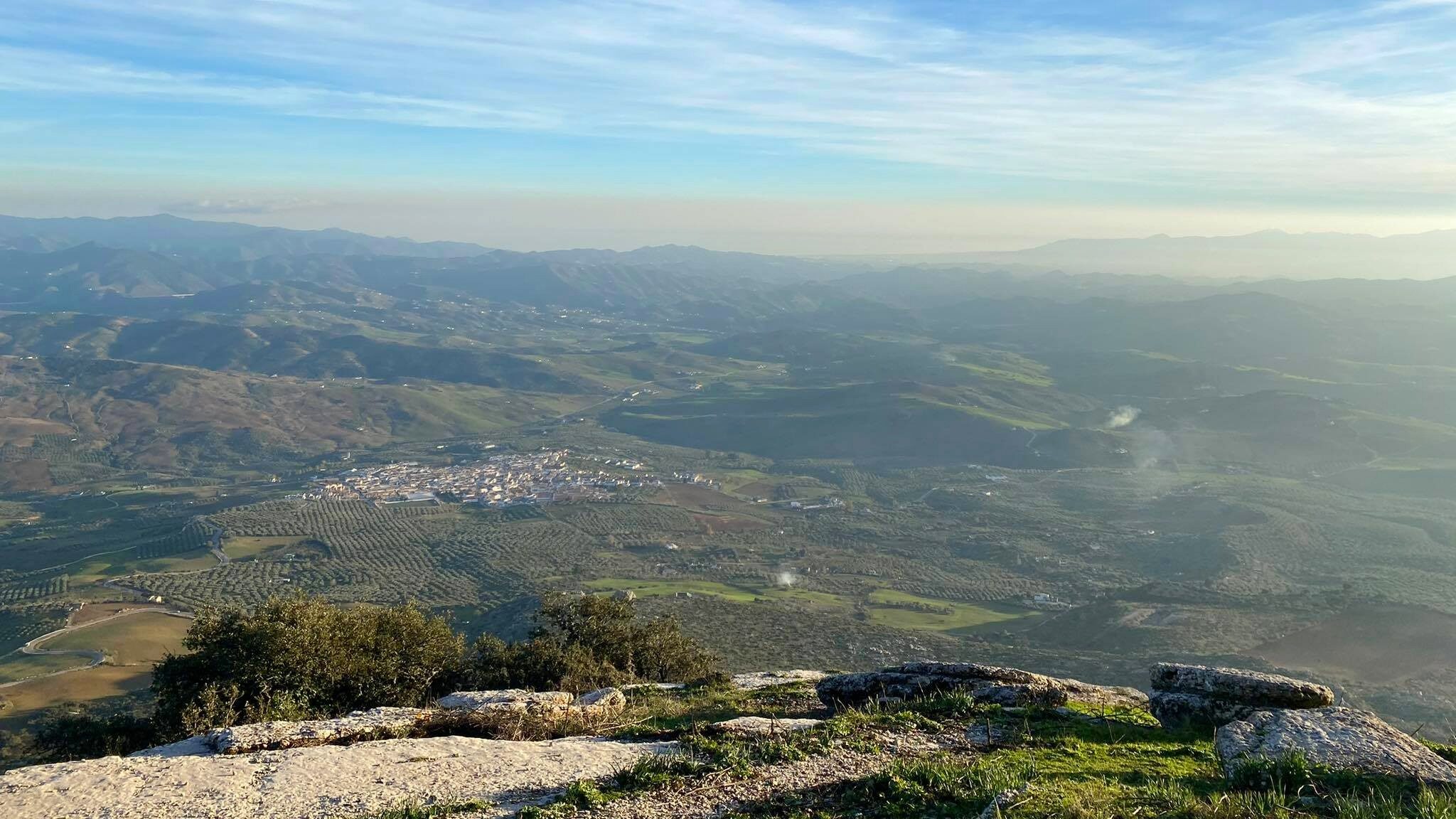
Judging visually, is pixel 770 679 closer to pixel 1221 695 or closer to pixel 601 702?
pixel 601 702

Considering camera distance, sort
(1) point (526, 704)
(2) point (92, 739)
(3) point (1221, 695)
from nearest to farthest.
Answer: (3) point (1221, 695), (1) point (526, 704), (2) point (92, 739)

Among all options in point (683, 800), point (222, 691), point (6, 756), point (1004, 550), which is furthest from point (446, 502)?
point (683, 800)

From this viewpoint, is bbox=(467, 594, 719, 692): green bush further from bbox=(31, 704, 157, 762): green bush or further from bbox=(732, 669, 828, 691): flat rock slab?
bbox=(31, 704, 157, 762): green bush

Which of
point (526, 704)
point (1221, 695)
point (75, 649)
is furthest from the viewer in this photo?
point (75, 649)

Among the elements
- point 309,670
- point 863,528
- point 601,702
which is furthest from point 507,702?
point 863,528

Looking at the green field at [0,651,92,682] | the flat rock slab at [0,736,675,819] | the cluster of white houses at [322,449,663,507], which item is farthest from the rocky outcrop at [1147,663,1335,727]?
the cluster of white houses at [322,449,663,507]

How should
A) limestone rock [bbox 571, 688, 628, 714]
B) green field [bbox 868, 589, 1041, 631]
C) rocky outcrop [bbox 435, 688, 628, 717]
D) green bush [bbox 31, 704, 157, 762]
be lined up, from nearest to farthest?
rocky outcrop [bbox 435, 688, 628, 717]
limestone rock [bbox 571, 688, 628, 714]
green bush [bbox 31, 704, 157, 762]
green field [bbox 868, 589, 1041, 631]

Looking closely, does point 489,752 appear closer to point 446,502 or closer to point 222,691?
point 222,691
